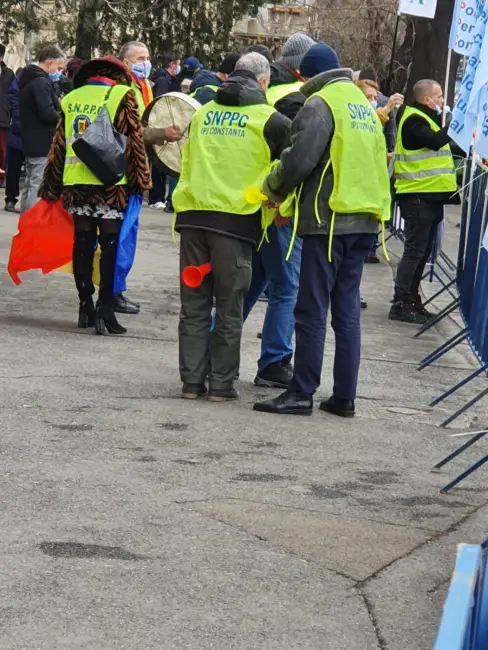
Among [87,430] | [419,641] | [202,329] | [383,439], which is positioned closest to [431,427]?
[383,439]

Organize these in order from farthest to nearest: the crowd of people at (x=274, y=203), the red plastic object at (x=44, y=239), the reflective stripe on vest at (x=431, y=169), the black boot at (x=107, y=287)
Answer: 1. the reflective stripe on vest at (x=431, y=169)
2. the red plastic object at (x=44, y=239)
3. the black boot at (x=107, y=287)
4. the crowd of people at (x=274, y=203)

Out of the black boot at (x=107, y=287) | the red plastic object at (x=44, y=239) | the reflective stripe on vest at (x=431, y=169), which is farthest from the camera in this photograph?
the reflective stripe on vest at (x=431, y=169)

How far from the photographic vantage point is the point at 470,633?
369 centimetres

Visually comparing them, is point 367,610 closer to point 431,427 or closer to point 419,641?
point 419,641

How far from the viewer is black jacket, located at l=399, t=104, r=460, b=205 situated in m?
12.0

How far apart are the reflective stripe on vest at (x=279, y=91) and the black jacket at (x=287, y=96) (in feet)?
0.12

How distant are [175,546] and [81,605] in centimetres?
75

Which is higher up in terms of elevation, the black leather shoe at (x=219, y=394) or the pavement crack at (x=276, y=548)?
the pavement crack at (x=276, y=548)

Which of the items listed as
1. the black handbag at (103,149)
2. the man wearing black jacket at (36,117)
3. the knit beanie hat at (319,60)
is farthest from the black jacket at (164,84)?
the knit beanie hat at (319,60)

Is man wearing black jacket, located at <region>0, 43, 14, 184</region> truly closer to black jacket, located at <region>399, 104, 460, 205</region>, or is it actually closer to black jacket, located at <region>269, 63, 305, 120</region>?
black jacket, located at <region>399, 104, 460, 205</region>

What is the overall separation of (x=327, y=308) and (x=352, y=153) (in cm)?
85

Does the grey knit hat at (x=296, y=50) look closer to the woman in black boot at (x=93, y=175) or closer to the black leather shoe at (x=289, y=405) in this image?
the woman in black boot at (x=93, y=175)

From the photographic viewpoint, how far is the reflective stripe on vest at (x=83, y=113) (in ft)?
32.0

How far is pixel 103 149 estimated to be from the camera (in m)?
9.64
